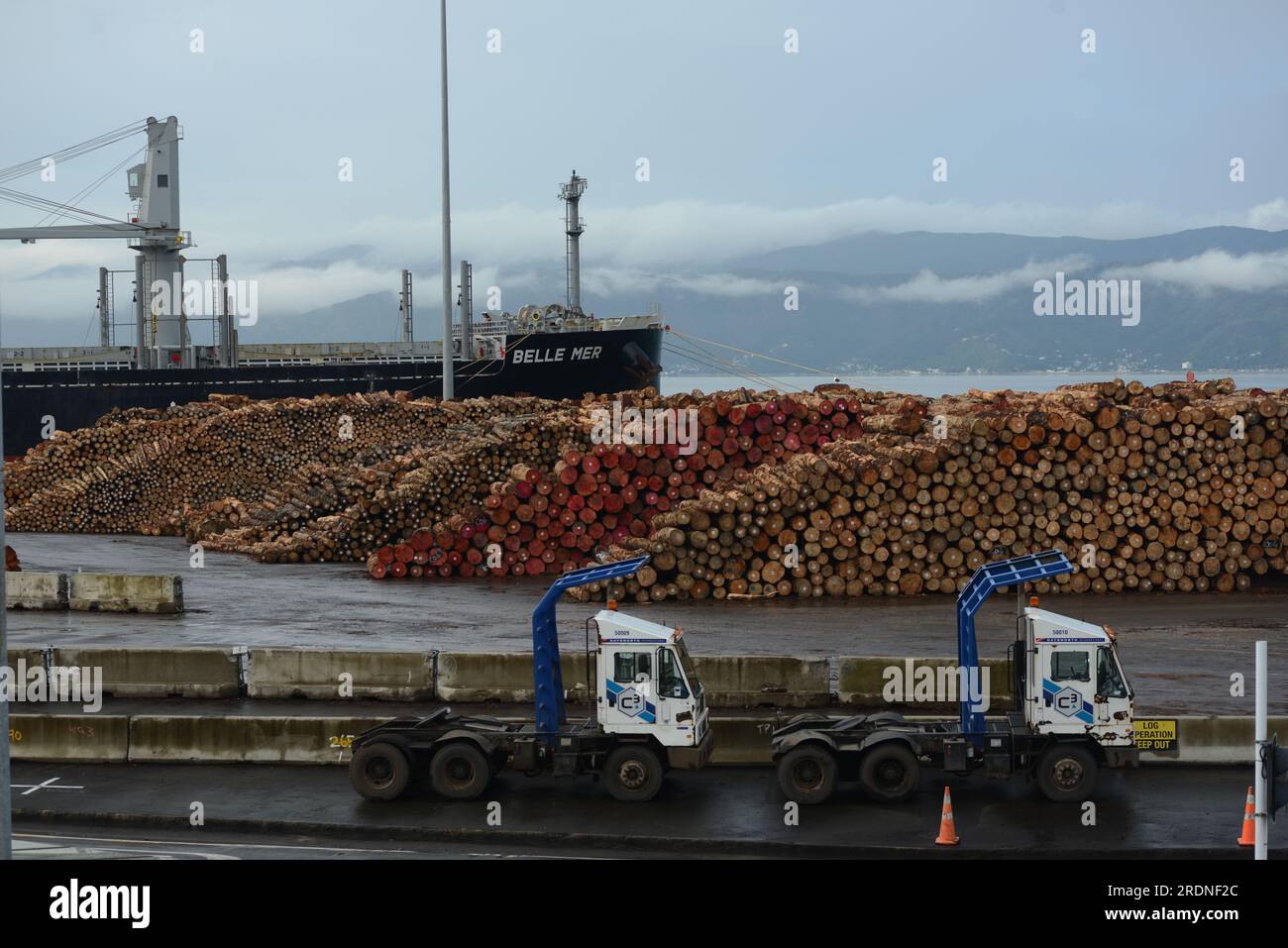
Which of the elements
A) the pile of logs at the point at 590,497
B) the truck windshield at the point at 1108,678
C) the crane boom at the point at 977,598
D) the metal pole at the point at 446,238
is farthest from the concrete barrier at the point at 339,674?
the metal pole at the point at 446,238

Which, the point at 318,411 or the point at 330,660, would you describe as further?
the point at 318,411

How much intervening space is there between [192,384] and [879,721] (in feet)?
159

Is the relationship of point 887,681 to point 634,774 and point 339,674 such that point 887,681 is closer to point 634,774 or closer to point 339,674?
point 634,774

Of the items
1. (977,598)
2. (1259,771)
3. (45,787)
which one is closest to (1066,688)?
(977,598)

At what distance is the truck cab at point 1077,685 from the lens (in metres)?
13.2

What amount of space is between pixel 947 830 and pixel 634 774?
3.12 metres

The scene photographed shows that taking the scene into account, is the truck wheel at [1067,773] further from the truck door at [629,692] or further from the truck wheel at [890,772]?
the truck door at [629,692]

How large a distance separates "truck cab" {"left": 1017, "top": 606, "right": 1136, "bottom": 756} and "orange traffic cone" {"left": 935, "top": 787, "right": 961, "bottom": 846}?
166cm

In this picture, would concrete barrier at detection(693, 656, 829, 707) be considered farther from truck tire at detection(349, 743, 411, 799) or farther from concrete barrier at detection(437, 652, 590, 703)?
truck tire at detection(349, 743, 411, 799)

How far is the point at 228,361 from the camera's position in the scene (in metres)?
60.8

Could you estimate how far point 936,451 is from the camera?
24.8 m
